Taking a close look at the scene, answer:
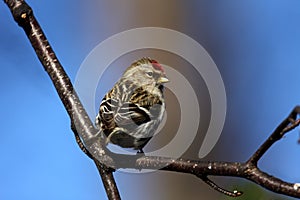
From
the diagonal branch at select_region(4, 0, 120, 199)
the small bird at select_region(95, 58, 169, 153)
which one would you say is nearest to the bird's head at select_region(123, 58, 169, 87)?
the small bird at select_region(95, 58, 169, 153)

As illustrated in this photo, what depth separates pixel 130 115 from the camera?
1.61 meters

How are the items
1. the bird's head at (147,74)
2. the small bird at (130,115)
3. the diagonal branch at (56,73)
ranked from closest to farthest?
the diagonal branch at (56,73) → the small bird at (130,115) → the bird's head at (147,74)

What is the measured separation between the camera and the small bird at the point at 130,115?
5.18ft

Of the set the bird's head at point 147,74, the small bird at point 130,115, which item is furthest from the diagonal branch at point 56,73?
the bird's head at point 147,74

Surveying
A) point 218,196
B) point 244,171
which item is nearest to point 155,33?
point 218,196

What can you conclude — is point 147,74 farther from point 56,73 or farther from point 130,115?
point 56,73

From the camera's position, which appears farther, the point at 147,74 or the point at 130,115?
the point at 147,74

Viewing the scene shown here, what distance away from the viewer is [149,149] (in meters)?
3.26

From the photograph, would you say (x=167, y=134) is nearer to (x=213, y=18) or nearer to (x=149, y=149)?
(x=149, y=149)

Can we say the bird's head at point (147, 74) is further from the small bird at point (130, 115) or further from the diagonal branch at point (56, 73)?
the diagonal branch at point (56, 73)

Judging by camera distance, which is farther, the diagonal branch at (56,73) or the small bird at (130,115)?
the small bird at (130,115)

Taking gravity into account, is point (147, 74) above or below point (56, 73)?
above

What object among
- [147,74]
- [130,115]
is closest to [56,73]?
[130,115]

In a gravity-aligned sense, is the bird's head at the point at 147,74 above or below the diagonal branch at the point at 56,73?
above
